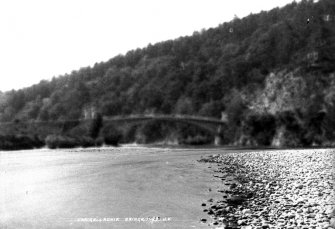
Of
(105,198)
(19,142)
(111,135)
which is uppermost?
(111,135)

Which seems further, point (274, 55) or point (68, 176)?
point (274, 55)

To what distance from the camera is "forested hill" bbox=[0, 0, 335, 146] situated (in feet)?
347

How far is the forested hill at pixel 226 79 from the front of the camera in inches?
4158

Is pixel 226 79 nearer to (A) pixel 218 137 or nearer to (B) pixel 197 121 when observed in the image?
(B) pixel 197 121

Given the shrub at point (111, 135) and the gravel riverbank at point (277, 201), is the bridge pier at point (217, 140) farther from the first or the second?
the gravel riverbank at point (277, 201)

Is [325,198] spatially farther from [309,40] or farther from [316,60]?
[309,40]

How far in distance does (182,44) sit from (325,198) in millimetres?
159171

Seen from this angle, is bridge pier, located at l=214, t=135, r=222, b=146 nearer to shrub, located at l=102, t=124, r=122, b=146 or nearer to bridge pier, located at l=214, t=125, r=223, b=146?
bridge pier, located at l=214, t=125, r=223, b=146

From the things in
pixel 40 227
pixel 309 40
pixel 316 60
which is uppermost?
pixel 309 40

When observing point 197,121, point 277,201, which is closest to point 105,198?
point 277,201

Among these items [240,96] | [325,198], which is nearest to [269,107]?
[240,96]

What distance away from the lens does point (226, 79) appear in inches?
5236

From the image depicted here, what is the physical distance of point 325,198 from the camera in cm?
1705

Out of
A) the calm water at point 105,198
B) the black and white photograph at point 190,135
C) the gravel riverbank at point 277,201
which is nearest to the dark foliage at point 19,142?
the black and white photograph at point 190,135
